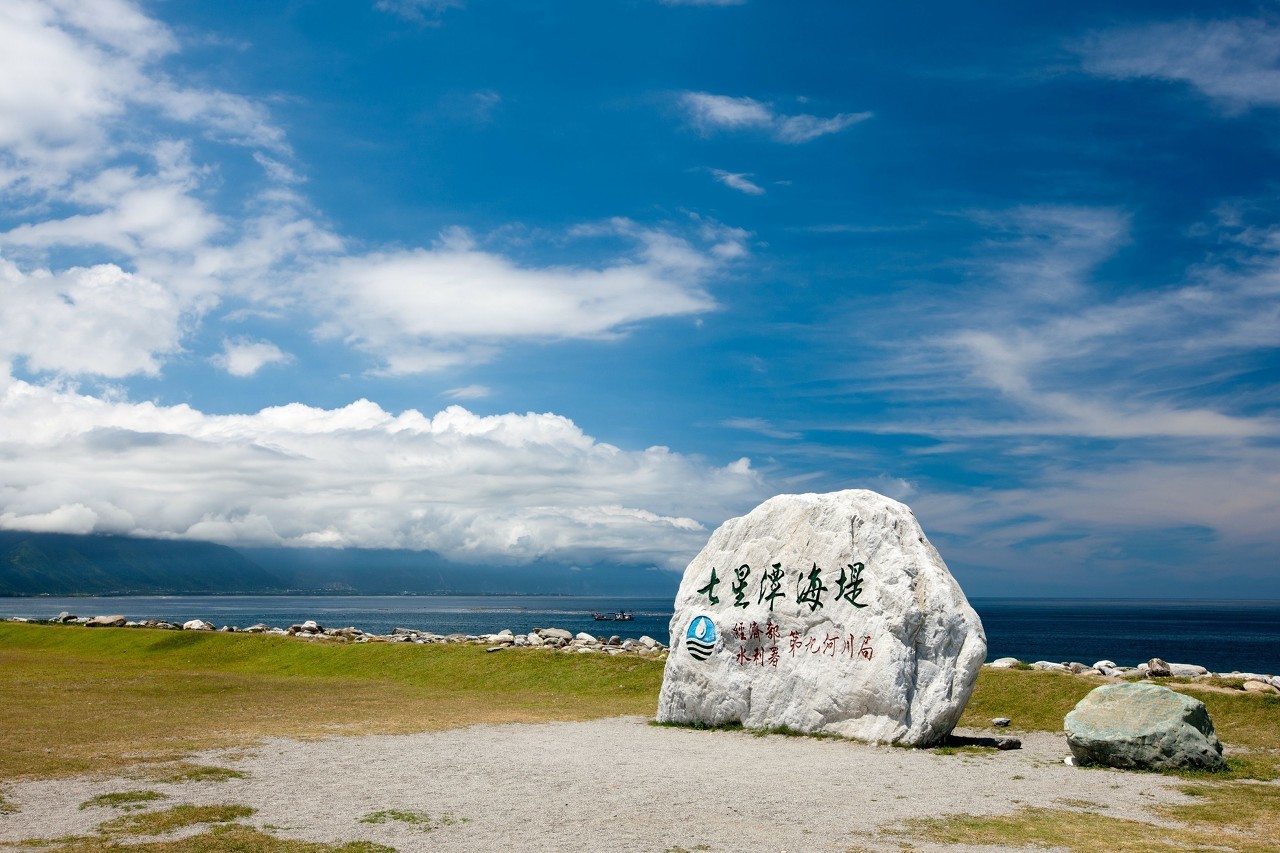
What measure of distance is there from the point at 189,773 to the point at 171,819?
3287 millimetres

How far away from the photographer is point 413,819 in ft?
37.3

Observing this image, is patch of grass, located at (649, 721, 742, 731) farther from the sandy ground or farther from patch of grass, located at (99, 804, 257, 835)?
patch of grass, located at (99, 804, 257, 835)

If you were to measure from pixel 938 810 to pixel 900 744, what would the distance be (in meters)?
6.02

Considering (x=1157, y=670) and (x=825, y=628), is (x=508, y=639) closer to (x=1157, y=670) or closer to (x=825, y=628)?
(x=825, y=628)

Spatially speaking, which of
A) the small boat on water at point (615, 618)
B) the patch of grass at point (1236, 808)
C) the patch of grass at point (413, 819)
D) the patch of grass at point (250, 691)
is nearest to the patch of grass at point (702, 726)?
the patch of grass at point (250, 691)

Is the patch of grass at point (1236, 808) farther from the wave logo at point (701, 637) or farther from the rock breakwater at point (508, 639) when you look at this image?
the rock breakwater at point (508, 639)

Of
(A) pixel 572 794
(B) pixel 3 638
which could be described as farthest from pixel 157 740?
(B) pixel 3 638

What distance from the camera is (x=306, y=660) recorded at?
124ft

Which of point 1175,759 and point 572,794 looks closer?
point 572,794

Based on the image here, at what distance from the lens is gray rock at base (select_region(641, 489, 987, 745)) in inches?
733

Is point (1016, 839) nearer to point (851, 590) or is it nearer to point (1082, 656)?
point (851, 590)

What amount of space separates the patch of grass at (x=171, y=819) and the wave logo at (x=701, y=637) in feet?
A: 39.3

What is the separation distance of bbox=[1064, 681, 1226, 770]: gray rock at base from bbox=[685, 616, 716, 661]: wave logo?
26.1 feet

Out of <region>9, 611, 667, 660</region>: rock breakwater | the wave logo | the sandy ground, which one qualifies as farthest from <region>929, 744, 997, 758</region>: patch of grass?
<region>9, 611, 667, 660</region>: rock breakwater
